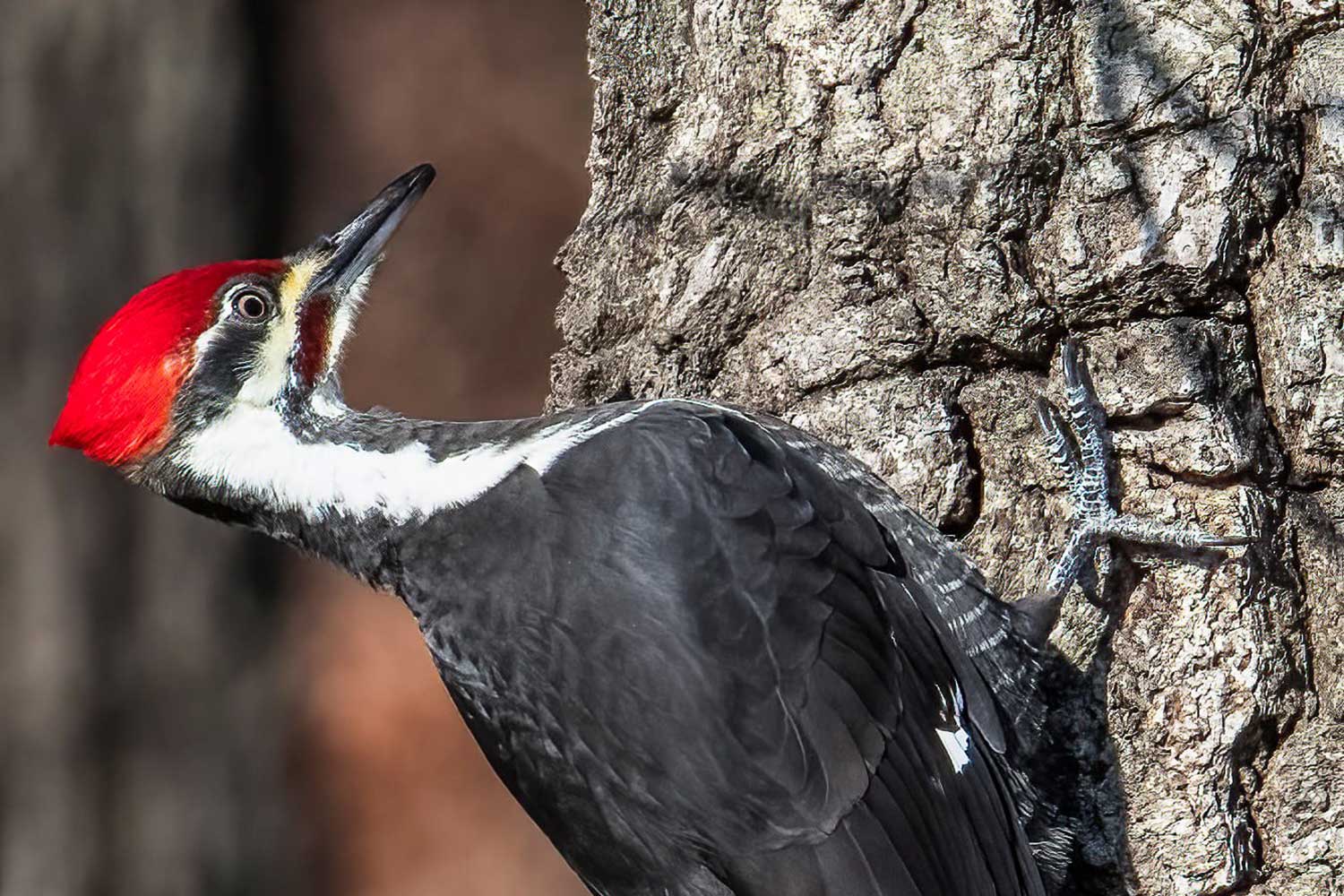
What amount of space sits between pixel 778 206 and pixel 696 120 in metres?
0.23

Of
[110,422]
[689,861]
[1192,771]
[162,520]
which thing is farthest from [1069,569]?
[162,520]

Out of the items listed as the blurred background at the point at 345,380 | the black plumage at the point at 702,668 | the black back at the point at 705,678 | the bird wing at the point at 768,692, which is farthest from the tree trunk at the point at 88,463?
the bird wing at the point at 768,692

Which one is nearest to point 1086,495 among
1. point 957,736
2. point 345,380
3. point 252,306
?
point 957,736

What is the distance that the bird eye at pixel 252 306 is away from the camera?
214cm

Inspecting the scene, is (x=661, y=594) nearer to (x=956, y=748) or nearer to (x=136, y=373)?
(x=956, y=748)

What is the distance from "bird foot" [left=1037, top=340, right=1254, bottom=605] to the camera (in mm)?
2143

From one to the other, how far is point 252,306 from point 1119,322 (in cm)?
120

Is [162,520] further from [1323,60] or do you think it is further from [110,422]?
[1323,60]

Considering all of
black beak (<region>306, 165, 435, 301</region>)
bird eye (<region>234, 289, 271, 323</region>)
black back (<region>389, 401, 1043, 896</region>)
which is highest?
black beak (<region>306, 165, 435, 301</region>)

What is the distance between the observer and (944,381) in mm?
2266

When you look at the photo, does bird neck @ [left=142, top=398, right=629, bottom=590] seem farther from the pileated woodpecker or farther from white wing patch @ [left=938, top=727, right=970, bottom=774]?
white wing patch @ [left=938, top=727, right=970, bottom=774]

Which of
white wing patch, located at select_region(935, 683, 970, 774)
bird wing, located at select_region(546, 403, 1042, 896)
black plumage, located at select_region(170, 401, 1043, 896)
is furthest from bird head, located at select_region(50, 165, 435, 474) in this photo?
white wing patch, located at select_region(935, 683, 970, 774)

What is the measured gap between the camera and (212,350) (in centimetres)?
209

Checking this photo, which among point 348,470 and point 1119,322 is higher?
point 1119,322
